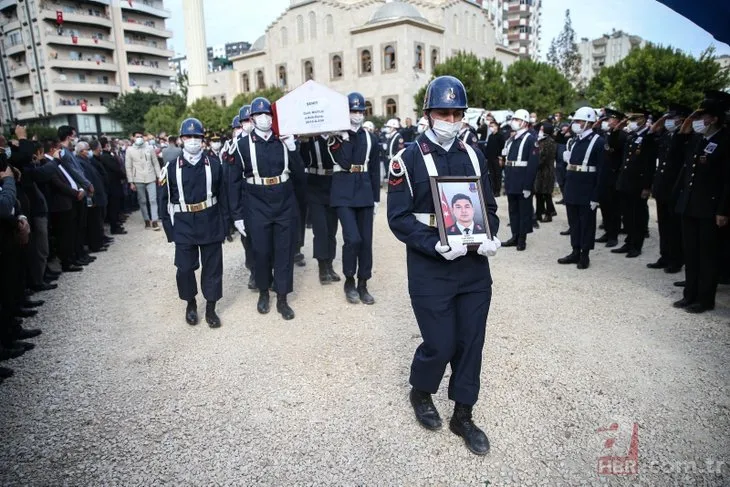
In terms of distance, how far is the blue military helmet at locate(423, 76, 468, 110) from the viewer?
3.21m

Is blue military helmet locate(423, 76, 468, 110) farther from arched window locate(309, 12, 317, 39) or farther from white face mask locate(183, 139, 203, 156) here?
arched window locate(309, 12, 317, 39)

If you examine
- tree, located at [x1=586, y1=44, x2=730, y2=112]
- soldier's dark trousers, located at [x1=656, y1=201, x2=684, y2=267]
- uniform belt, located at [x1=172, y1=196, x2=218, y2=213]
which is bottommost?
soldier's dark trousers, located at [x1=656, y1=201, x2=684, y2=267]

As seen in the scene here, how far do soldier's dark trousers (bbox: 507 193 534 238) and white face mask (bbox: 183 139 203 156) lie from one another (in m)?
5.76

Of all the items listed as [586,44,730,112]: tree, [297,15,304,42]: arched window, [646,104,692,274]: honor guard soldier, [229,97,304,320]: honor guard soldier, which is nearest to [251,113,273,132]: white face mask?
[229,97,304,320]: honor guard soldier

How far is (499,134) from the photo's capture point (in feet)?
47.2

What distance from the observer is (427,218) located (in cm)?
332

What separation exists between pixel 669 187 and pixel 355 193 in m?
4.60

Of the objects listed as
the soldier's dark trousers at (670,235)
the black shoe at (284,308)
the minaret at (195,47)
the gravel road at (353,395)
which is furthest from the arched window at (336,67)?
the black shoe at (284,308)

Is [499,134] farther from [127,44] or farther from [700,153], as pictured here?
[127,44]

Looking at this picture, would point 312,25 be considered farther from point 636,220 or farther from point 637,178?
point 636,220

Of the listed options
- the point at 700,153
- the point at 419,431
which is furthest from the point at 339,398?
the point at 700,153

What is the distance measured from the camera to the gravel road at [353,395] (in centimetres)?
323

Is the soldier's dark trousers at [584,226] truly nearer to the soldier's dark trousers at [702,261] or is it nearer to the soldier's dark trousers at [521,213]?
the soldier's dark trousers at [521,213]

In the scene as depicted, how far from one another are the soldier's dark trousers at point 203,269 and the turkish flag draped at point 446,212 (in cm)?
339
